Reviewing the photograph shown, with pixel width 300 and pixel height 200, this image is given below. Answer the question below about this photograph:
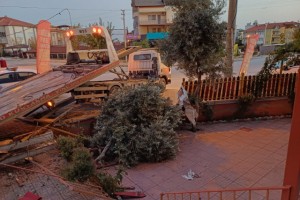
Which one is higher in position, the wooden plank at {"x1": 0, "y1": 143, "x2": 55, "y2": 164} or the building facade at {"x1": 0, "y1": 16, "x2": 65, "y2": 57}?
the building facade at {"x1": 0, "y1": 16, "x2": 65, "y2": 57}

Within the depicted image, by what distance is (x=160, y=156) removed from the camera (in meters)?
5.75

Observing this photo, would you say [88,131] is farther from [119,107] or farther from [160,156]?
[160,156]

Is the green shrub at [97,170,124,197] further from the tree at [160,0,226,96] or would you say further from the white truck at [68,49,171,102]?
the tree at [160,0,226,96]

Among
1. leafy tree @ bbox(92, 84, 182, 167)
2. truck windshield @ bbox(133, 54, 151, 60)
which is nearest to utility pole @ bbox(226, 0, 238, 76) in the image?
leafy tree @ bbox(92, 84, 182, 167)

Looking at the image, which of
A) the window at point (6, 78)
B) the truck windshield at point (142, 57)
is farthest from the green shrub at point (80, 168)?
the truck windshield at point (142, 57)

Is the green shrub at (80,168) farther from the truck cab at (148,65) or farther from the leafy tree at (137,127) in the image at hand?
the truck cab at (148,65)

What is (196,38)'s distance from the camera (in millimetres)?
6875

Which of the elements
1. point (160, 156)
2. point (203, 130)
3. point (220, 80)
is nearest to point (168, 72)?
point (220, 80)

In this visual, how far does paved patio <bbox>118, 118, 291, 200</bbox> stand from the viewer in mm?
4723

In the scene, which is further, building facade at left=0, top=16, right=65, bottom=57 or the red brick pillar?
building facade at left=0, top=16, right=65, bottom=57

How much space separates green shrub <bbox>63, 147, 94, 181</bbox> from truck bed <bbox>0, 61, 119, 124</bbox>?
2684 millimetres

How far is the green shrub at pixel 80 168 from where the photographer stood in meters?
4.05

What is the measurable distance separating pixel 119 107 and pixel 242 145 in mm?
3486

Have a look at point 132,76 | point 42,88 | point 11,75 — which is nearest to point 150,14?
point 132,76
